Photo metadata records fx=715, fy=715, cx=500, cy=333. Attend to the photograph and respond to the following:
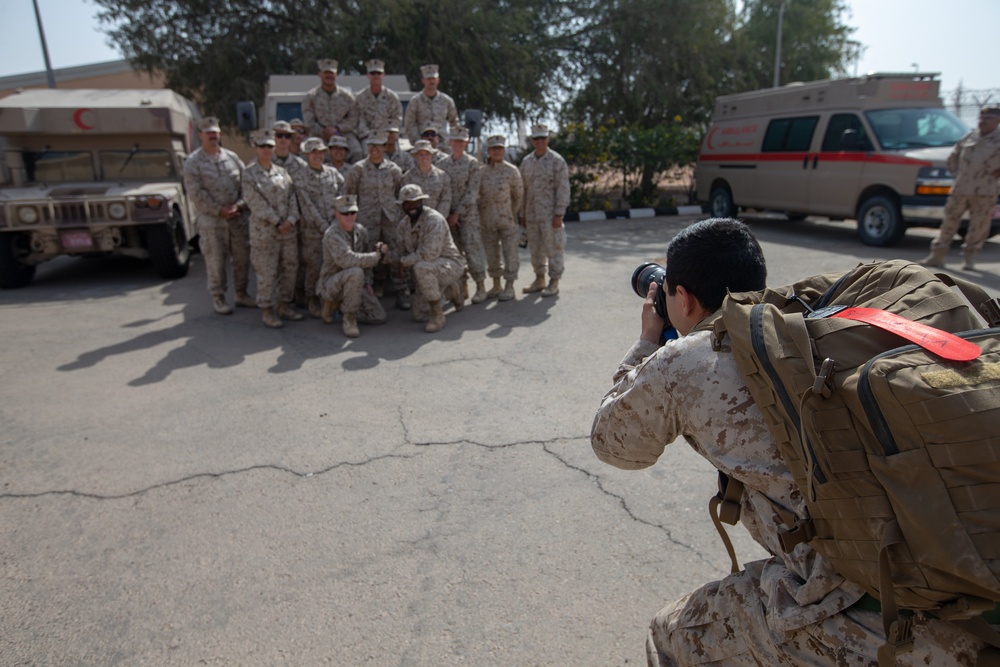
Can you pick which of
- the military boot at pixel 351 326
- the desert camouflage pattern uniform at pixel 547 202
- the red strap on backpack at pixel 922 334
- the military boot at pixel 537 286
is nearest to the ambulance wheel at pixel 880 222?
the desert camouflage pattern uniform at pixel 547 202

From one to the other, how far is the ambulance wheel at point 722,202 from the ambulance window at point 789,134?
1.28 meters

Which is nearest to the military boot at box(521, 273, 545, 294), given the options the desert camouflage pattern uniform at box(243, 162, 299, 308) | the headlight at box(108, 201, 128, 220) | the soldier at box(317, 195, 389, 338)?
the soldier at box(317, 195, 389, 338)

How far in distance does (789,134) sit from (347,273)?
7762 millimetres

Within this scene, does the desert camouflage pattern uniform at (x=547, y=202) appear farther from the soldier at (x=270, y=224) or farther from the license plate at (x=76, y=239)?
the license plate at (x=76, y=239)

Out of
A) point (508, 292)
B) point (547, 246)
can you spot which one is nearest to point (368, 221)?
point (508, 292)

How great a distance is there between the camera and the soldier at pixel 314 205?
6.77m

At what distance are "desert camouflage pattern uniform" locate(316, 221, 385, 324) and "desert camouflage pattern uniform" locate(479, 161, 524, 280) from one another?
4.74 ft

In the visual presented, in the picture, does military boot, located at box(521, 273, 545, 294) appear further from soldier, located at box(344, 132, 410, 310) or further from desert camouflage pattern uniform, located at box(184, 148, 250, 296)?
desert camouflage pattern uniform, located at box(184, 148, 250, 296)

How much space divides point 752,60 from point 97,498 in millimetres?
18116

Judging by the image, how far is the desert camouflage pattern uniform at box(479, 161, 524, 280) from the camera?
7.32 m

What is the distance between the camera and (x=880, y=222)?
951 cm

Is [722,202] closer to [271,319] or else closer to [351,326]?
[351,326]

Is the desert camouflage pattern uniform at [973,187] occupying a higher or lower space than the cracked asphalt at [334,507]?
higher

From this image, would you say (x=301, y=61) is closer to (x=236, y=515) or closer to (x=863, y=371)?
(x=236, y=515)
